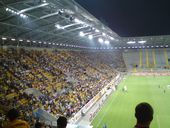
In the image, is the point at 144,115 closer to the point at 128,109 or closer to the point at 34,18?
the point at 34,18

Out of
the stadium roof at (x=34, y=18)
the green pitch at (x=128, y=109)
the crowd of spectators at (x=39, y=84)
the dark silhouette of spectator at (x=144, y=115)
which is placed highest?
the stadium roof at (x=34, y=18)

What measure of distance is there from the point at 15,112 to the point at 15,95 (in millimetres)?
16931

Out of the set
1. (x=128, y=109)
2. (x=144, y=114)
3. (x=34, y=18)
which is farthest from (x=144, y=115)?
(x=128, y=109)

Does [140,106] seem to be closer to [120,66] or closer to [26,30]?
[26,30]

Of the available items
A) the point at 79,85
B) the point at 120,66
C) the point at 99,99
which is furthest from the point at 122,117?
the point at 120,66

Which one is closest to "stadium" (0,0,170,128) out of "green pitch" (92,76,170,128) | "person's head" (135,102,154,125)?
"green pitch" (92,76,170,128)

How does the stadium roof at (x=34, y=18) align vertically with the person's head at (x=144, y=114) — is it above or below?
above

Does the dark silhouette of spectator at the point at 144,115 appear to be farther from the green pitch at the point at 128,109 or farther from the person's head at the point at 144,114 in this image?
the green pitch at the point at 128,109

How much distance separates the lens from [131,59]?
→ 78062mm

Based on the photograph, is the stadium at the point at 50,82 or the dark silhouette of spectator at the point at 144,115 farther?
the stadium at the point at 50,82

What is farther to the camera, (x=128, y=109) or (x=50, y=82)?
(x=128, y=109)

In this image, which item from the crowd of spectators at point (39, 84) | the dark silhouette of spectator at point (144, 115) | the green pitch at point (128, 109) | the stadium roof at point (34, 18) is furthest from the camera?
the green pitch at point (128, 109)

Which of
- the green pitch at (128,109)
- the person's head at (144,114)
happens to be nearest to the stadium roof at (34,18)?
the green pitch at (128,109)

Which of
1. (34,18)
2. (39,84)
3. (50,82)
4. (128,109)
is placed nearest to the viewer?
(34,18)
